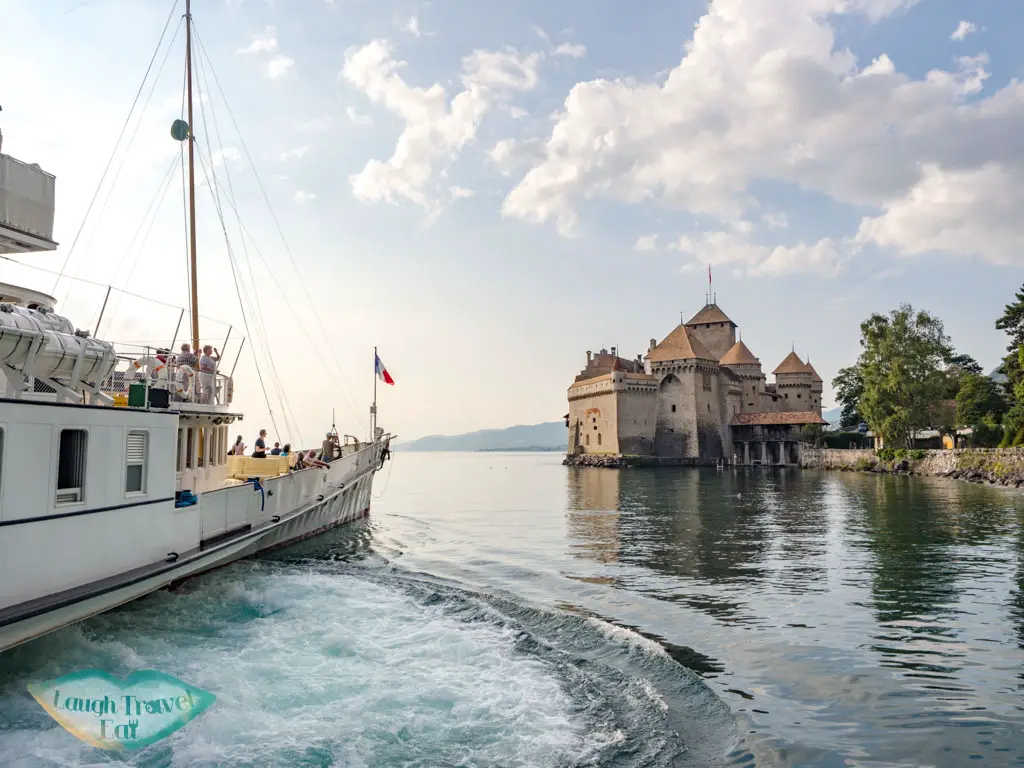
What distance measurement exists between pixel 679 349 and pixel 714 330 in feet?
59.9

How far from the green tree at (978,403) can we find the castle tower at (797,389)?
29.4m

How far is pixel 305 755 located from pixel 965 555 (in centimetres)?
1931

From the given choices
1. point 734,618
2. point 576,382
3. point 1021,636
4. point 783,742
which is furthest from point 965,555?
point 576,382

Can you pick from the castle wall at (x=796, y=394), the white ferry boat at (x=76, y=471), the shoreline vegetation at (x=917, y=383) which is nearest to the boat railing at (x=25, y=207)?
the white ferry boat at (x=76, y=471)

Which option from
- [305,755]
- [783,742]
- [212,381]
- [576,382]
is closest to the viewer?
[305,755]

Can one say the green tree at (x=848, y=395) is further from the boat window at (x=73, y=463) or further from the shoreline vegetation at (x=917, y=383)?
the boat window at (x=73, y=463)

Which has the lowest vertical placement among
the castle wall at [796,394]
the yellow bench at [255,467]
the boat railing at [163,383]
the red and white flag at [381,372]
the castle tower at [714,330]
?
the yellow bench at [255,467]

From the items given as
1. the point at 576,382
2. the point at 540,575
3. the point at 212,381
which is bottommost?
the point at 540,575

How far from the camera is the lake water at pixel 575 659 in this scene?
684 cm

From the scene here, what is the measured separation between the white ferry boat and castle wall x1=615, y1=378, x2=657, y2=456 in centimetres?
7805

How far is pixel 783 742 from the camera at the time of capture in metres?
7.27

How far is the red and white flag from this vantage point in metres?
30.8

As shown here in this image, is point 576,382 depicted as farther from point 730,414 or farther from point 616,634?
point 616,634

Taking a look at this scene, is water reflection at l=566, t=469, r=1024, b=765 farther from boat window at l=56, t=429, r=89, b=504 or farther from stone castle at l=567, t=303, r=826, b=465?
stone castle at l=567, t=303, r=826, b=465
